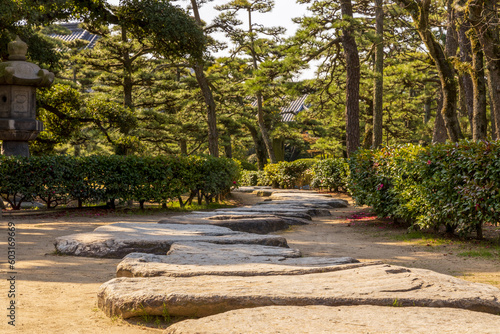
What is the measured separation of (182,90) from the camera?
703 inches

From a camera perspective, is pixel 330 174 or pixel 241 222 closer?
pixel 241 222

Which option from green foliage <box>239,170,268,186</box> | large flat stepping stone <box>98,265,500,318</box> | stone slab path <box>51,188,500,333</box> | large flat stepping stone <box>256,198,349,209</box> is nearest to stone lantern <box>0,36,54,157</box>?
large flat stepping stone <box>256,198,349,209</box>

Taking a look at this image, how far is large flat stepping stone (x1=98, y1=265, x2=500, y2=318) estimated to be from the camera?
260 centimetres

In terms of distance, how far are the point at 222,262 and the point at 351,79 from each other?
10.7m

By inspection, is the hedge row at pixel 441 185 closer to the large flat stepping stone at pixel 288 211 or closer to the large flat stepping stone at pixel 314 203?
the large flat stepping stone at pixel 288 211

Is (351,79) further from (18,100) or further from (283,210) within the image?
(18,100)

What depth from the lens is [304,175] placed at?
19406 mm

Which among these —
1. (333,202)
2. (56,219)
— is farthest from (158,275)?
(333,202)

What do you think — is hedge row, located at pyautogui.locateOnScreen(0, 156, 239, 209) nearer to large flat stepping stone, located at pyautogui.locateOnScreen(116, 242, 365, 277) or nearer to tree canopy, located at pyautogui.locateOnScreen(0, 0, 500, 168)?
tree canopy, located at pyautogui.locateOnScreen(0, 0, 500, 168)

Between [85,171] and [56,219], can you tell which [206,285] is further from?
[85,171]

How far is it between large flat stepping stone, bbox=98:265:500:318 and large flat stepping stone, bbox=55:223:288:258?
1551 mm

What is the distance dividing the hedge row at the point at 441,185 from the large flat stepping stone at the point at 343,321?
3.54 metres

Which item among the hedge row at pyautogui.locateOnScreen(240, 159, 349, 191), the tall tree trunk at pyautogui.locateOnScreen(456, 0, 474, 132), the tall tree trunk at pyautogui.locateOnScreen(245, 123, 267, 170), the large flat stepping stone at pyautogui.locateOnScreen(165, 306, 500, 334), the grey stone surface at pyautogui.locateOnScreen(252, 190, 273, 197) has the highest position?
the tall tree trunk at pyautogui.locateOnScreen(456, 0, 474, 132)

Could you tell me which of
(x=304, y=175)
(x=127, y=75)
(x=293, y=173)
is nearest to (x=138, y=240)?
(x=127, y=75)
